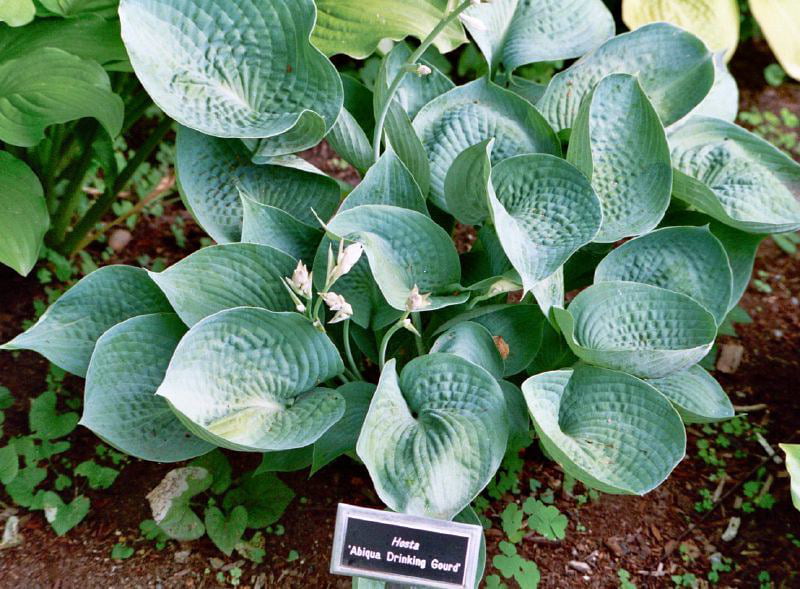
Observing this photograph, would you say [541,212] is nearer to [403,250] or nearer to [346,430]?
[403,250]

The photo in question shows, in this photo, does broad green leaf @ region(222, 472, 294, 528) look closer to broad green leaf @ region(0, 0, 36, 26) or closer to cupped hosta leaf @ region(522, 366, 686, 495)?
cupped hosta leaf @ region(522, 366, 686, 495)

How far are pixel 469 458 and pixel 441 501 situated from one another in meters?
0.08

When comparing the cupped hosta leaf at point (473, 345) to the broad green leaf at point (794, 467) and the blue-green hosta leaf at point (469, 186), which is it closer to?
the blue-green hosta leaf at point (469, 186)

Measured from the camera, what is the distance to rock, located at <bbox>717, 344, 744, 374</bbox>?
175 cm

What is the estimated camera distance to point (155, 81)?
3.91 ft

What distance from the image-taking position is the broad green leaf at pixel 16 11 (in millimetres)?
1205

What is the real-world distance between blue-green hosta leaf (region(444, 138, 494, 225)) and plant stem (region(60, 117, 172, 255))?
0.62 meters

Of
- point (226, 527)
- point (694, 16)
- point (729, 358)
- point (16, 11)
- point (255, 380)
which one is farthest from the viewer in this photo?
point (694, 16)

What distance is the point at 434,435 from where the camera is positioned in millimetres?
1124

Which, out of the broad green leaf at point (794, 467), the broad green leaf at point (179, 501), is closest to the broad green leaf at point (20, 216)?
the broad green leaf at point (179, 501)

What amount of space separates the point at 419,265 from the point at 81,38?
687mm

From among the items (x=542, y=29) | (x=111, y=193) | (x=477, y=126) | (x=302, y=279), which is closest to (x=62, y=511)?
(x=111, y=193)

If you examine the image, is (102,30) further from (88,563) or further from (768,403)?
(768,403)

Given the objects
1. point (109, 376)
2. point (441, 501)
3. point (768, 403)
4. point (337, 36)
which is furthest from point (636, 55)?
point (109, 376)
